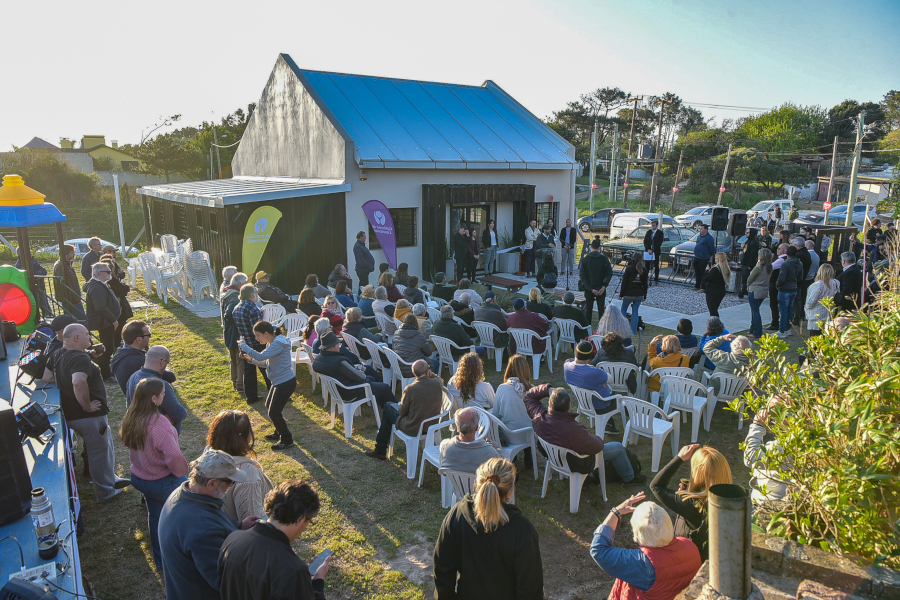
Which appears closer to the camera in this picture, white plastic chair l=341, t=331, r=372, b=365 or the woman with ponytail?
the woman with ponytail

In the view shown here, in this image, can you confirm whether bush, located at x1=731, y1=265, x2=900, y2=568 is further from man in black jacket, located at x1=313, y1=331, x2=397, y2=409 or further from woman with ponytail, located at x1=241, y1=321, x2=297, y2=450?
woman with ponytail, located at x1=241, y1=321, x2=297, y2=450

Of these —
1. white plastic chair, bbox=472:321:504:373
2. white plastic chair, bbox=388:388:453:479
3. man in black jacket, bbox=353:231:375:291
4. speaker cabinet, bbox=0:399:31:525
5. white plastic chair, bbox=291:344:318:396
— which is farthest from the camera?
man in black jacket, bbox=353:231:375:291

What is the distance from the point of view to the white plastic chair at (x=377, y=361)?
22.7 ft

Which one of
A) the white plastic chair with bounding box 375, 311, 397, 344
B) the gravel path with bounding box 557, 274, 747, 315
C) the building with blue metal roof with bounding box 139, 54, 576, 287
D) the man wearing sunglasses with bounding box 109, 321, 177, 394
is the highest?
the building with blue metal roof with bounding box 139, 54, 576, 287

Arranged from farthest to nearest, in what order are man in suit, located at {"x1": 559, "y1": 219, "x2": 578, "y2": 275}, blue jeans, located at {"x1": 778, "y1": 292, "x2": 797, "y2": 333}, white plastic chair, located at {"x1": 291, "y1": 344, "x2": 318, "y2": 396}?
man in suit, located at {"x1": 559, "y1": 219, "x2": 578, "y2": 275} < blue jeans, located at {"x1": 778, "y1": 292, "x2": 797, "y2": 333} < white plastic chair, located at {"x1": 291, "y1": 344, "x2": 318, "y2": 396}

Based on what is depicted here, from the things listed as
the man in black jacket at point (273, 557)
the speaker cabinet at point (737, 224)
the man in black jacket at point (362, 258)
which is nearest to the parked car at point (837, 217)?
the speaker cabinet at point (737, 224)

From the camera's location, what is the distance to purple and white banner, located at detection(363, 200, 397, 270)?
43.1ft

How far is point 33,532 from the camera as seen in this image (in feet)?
10.3

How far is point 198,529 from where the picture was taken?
2.57 metres

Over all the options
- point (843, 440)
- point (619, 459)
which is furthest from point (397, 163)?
point (843, 440)

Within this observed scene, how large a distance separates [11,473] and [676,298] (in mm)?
12649

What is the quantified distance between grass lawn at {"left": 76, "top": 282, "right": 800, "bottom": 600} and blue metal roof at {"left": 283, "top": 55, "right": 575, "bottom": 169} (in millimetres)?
8347

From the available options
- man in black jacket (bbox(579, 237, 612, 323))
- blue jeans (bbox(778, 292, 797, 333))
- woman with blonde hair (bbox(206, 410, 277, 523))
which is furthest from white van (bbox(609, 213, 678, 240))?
woman with blonde hair (bbox(206, 410, 277, 523))

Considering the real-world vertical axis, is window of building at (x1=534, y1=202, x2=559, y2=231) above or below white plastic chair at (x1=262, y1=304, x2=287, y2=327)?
above
